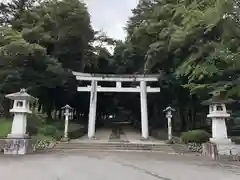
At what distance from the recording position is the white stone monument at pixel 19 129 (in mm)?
12789

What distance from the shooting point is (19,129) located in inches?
527

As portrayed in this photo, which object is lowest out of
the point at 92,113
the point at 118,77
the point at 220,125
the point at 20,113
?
the point at 220,125

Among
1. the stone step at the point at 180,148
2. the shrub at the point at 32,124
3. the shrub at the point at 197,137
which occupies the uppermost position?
the shrub at the point at 32,124

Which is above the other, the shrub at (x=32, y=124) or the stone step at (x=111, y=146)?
the shrub at (x=32, y=124)

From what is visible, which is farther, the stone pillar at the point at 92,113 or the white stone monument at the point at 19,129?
the stone pillar at the point at 92,113

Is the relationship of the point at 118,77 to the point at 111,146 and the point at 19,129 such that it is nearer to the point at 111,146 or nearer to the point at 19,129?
the point at 111,146

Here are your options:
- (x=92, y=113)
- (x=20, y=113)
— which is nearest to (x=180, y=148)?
(x=92, y=113)

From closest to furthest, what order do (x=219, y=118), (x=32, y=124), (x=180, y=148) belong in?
(x=219, y=118) → (x=180, y=148) → (x=32, y=124)

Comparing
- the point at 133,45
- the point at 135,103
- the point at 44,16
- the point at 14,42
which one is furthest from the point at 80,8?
the point at 135,103

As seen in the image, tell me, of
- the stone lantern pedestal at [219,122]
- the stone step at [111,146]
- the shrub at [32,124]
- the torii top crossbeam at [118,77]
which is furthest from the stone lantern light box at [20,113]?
the stone lantern pedestal at [219,122]

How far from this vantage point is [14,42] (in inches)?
658

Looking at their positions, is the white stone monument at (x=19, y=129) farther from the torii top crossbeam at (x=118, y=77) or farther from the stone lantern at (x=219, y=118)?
the stone lantern at (x=219, y=118)

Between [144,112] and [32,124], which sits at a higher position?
[144,112]

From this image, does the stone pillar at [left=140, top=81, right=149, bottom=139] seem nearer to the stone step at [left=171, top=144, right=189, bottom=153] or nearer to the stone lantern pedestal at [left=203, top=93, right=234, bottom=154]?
the stone step at [left=171, top=144, right=189, bottom=153]
